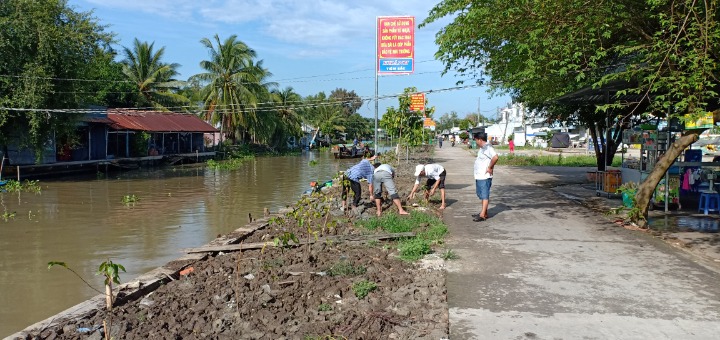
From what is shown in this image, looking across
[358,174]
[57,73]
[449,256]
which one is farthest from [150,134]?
[449,256]

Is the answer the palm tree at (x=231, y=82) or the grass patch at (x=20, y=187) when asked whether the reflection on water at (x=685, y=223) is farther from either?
the palm tree at (x=231, y=82)

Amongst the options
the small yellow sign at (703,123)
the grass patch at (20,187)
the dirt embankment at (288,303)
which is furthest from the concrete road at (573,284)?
the grass patch at (20,187)

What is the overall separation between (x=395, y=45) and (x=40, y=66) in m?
15.4

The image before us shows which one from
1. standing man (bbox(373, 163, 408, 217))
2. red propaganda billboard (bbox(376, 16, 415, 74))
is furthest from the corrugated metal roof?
standing man (bbox(373, 163, 408, 217))

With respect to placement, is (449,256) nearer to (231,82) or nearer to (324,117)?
(231,82)

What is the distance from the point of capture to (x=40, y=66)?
20391 mm

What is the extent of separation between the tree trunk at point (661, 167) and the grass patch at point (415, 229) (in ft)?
11.3

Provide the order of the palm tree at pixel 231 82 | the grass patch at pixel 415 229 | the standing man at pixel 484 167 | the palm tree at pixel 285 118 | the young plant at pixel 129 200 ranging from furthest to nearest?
the palm tree at pixel 285 118, the palm tree at pixel 231 82, the young plant at pixel 129 200, the standing man at pixel 484 167, the grass patch at pixel 415 229

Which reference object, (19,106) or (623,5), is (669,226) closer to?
(623,5)

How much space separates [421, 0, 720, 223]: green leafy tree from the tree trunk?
0.05ft

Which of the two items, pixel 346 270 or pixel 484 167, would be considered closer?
pixel 346 270

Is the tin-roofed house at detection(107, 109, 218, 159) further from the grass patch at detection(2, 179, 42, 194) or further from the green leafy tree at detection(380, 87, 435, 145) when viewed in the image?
the green leafy tree at detection(380, 87, 435, 145)

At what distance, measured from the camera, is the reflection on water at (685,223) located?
8773mm

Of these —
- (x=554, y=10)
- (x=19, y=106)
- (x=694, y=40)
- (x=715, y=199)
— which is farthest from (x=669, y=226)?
(x=19, y=106)
